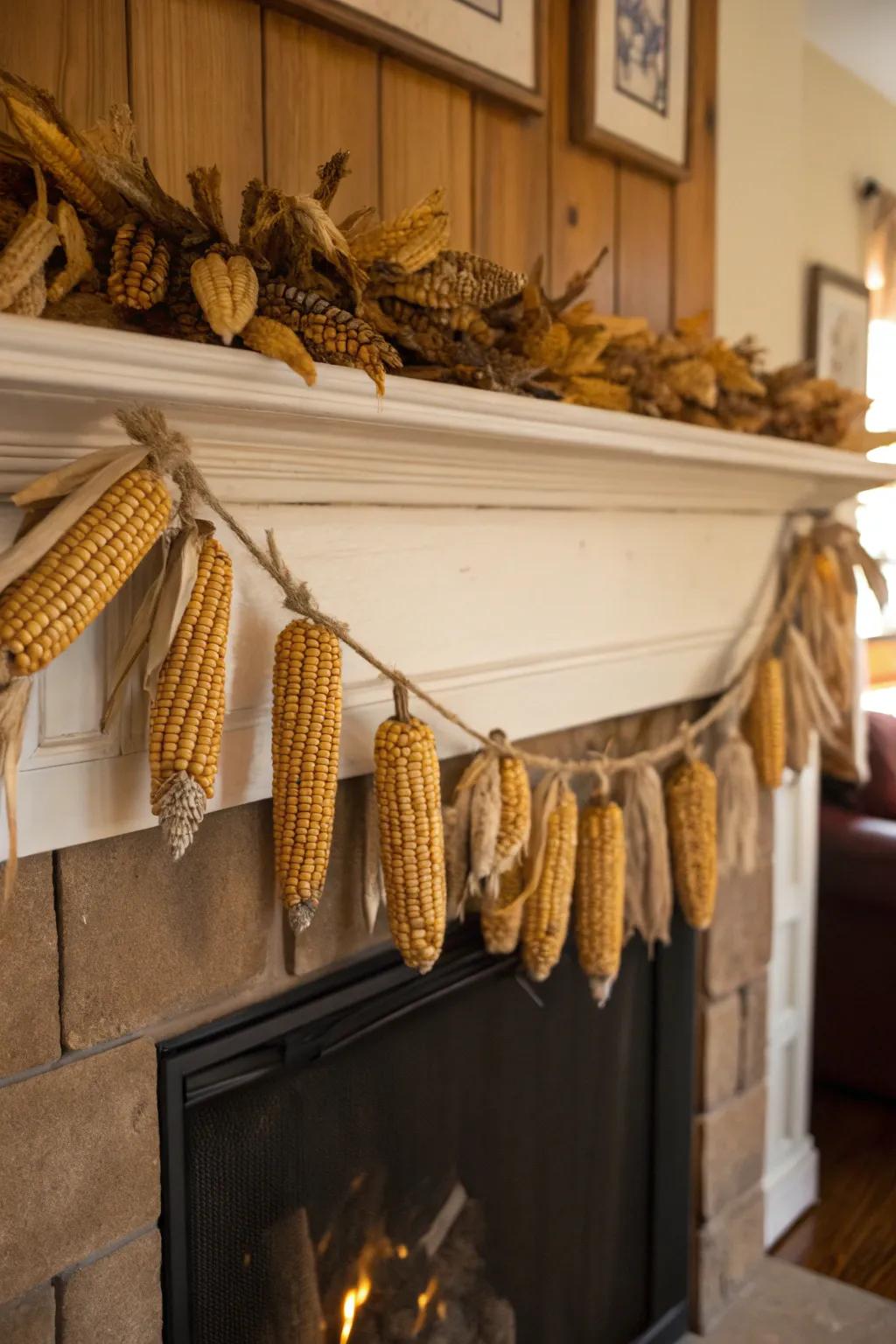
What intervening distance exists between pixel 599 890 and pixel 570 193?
96 cm

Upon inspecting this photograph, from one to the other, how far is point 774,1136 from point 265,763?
1656 millimetres

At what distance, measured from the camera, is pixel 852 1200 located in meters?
2.33

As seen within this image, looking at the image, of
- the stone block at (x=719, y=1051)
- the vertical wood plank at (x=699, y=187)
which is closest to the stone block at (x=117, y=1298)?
the stone block at (x=719, y=1051)

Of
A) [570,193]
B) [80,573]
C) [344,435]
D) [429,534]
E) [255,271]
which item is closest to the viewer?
[80,573]

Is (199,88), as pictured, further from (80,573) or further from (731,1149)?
(731,1149)

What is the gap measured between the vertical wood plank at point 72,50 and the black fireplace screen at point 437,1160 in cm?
86

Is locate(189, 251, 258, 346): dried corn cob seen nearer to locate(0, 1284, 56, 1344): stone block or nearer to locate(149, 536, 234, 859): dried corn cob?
locate(149, 536, 234, 859): dried corn cob

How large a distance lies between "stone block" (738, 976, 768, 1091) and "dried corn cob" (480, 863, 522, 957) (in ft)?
2.65

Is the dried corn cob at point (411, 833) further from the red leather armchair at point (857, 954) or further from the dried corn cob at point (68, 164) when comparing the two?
the red leather armchair at point (857, 954)

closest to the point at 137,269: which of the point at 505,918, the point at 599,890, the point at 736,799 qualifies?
the point at 505,918

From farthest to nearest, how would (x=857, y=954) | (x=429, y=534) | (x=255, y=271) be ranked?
(x=857, y=954)
(x=429, y=534)
(x=255, y=271)

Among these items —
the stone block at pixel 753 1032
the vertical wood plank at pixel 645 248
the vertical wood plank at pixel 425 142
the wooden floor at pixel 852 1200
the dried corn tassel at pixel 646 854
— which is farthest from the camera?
the wooden floor at pixel 852 1200

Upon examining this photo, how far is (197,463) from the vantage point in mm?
913

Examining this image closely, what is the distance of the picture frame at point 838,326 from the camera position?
2.59 m
